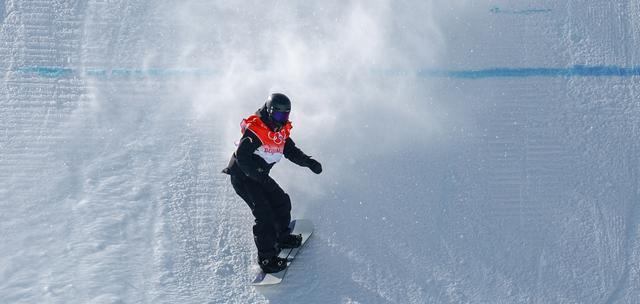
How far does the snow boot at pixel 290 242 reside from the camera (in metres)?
5.88

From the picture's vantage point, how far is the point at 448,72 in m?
7.00

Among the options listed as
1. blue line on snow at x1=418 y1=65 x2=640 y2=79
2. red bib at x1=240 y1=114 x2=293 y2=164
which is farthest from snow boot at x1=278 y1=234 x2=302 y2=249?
blue line on snow at x1=418 y1=65 x2=640 y2=79

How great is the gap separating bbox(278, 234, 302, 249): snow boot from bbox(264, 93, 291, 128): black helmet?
35.4 inches

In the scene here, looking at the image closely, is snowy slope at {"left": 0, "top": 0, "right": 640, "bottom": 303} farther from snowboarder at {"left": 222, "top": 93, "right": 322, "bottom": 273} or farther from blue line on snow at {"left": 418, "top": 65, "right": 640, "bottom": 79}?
snowboarder at {"left": 222, "top": 93, "right": 322, "bottom": 273}

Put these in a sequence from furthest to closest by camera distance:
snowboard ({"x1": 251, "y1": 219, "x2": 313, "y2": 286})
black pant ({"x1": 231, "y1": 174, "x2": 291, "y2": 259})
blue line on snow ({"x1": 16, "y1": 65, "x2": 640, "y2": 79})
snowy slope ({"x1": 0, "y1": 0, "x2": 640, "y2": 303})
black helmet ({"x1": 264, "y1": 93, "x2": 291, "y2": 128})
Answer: blue line on snow ({"x1": 16, "y1": 65, "x2": 640, "y2": 79}) < snowy slope ({"x1": 0, "y1": 0, "x2": 640, "y2": 303}) < snowboard ({"x1": 251, "y1": 219, "x2": 313, "y2": 286}) < black pant ({"x1": 231, "y1": 174, "x2": 291, "y2": 259}) < black helmet ({"x1": 264, "y1": 93, "x2": 291, "y2": 128})

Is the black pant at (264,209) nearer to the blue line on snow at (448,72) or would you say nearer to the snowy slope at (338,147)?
the snowy slope at (338,147)

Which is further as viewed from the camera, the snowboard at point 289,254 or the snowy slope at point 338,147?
the snowy slope at point 338,147

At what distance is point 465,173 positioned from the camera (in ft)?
21.0

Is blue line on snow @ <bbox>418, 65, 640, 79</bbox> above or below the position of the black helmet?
below

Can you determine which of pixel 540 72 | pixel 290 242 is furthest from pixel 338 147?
pixel 540 72

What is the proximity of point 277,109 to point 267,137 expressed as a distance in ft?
0.70

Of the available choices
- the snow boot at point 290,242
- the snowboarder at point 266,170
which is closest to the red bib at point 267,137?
the snowboarder at point 266,170

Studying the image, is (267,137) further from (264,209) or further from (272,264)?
(272,264)

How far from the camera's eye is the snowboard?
566 centimetres
